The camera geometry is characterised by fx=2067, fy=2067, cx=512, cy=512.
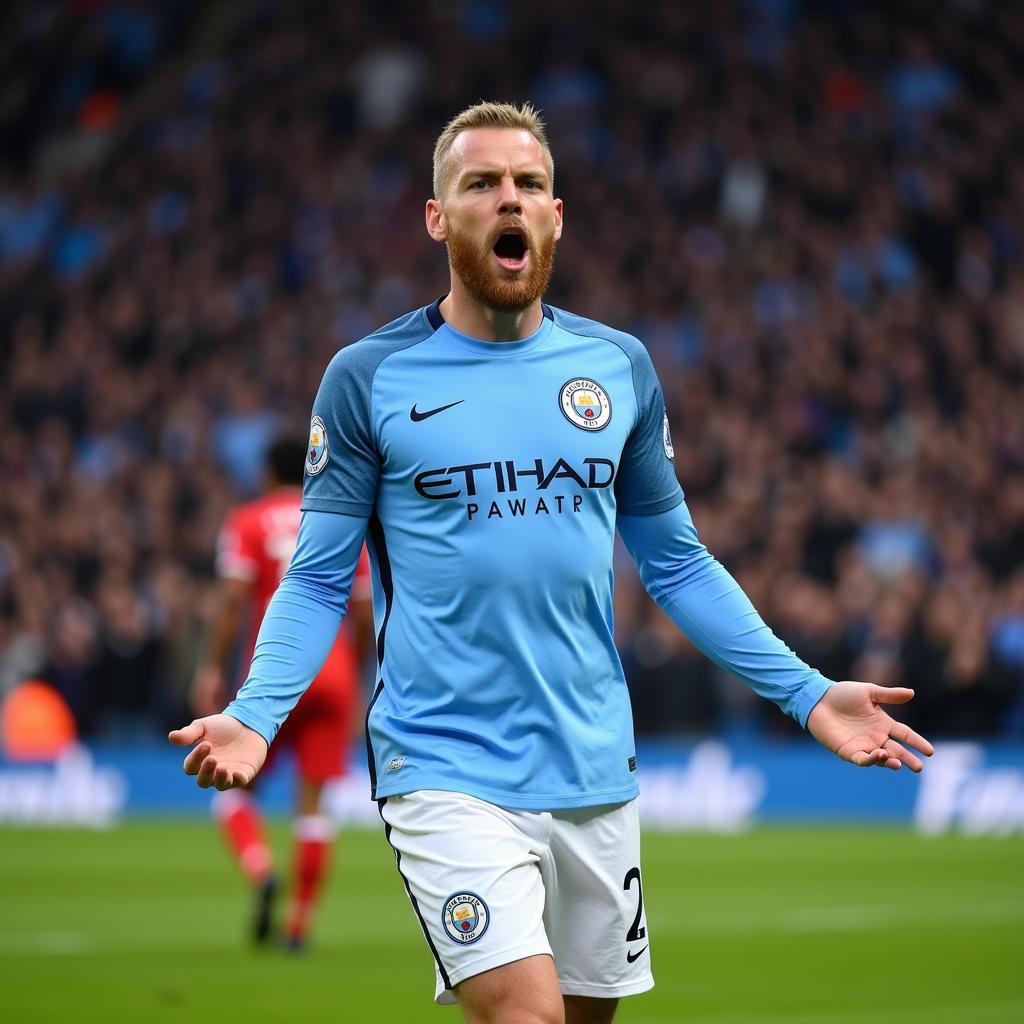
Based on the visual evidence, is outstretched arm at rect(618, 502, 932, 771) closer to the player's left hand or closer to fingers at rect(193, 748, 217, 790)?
the player's left hand

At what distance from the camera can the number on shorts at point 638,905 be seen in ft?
15.8

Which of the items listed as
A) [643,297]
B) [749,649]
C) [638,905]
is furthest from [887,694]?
[643,297]

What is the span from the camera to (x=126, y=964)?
10.0 meters

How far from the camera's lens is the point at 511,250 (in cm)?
487

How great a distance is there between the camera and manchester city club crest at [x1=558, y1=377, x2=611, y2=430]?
4844 mm

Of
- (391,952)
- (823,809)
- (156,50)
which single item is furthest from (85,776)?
(156,50)

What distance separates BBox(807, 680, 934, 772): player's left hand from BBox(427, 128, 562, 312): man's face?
3.86 feet

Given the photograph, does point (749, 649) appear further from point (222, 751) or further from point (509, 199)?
point (222, 751)

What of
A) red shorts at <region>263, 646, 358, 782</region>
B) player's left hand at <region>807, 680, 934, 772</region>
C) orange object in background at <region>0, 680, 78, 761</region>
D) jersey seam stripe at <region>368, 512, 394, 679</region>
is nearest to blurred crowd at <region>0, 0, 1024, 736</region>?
orange object in background at <region>0, 680, 78, 761</region>

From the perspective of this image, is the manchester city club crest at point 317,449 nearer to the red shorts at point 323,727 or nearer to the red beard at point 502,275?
the red beard at point 502,275

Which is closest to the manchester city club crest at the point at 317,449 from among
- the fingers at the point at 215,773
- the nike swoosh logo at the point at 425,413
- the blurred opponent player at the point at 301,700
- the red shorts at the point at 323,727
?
the nike swoosh logo at the point at 425,413

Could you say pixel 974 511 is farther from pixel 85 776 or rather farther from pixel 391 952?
pixel 391 952

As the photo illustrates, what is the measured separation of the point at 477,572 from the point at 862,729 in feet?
3.15

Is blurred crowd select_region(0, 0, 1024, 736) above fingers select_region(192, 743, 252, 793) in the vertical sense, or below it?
above
